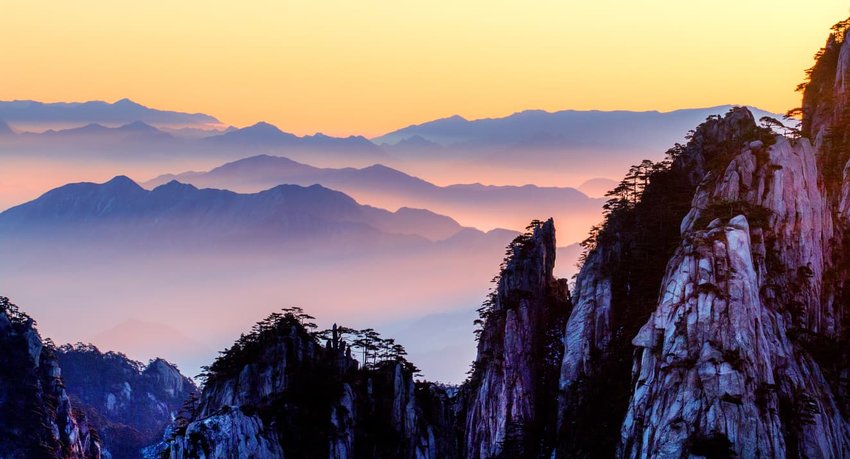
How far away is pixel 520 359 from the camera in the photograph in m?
132

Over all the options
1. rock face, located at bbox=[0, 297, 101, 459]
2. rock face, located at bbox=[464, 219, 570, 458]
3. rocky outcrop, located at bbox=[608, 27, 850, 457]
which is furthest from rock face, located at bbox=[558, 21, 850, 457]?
rock face, located at bbox=[0, 297, 101, 459]

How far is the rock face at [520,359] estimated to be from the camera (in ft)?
420

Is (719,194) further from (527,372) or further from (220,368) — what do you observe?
(220,368)

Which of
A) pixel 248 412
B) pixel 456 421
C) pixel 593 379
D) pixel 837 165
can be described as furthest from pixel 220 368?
pixel 837 165

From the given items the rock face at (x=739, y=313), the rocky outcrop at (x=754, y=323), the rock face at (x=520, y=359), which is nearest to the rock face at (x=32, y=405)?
the rock face at (x=520, y=359)

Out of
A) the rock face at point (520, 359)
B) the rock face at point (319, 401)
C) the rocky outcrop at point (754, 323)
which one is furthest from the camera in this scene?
the rock face at point (319, 401)

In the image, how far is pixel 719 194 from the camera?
376ft

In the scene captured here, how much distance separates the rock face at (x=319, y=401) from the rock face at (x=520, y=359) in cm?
627

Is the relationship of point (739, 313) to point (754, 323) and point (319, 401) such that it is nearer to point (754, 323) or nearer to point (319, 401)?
point (754, 323)

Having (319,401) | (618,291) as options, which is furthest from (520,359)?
(319,401)

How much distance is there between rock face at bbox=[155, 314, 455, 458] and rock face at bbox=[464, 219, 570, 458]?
6.27m

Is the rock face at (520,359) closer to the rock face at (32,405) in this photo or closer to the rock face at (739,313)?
the rock face at (739,313)

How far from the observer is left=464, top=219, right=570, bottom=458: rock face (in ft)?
420

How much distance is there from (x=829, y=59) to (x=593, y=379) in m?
42.2
